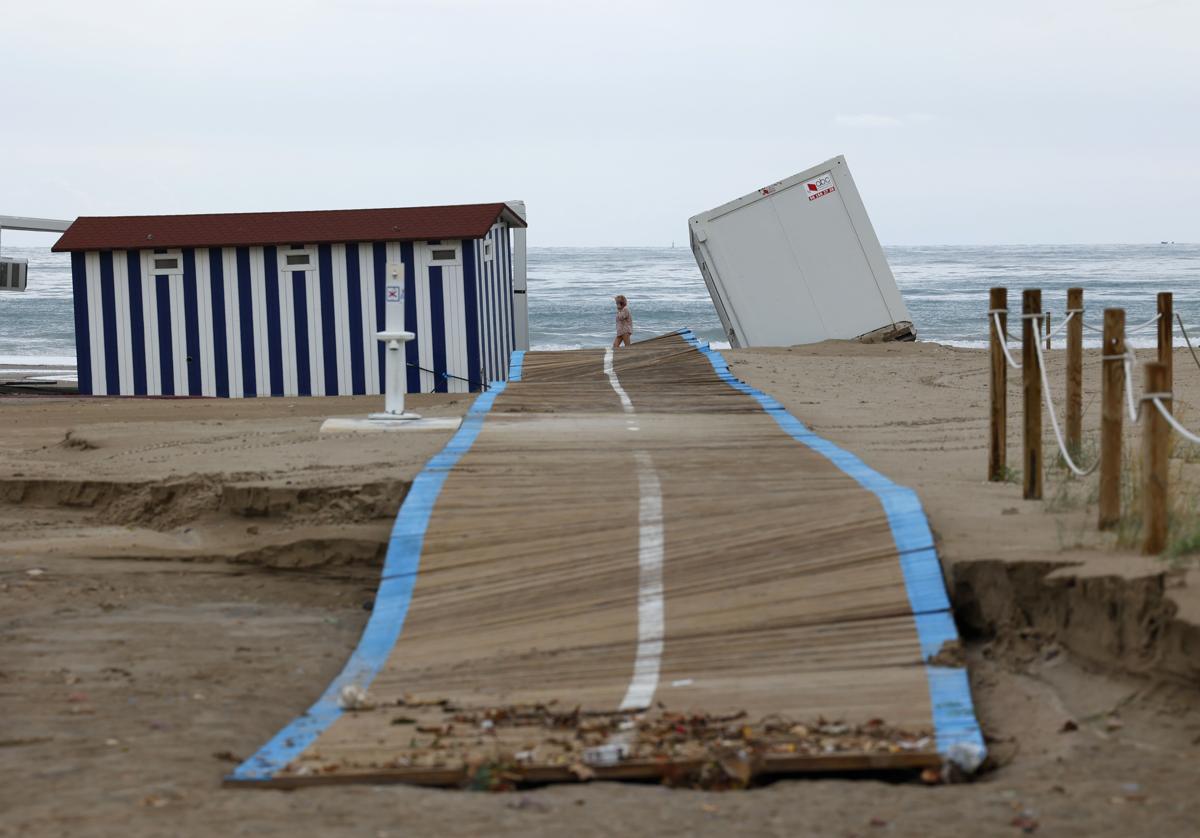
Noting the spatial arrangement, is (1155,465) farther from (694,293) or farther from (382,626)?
(694,293)

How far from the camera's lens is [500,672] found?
546 centimetres

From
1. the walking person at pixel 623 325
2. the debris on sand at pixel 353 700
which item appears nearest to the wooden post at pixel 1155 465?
the debris on sand at pixel 353 700

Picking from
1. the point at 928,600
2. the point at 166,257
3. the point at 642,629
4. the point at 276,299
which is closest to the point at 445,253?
the point at 276,299

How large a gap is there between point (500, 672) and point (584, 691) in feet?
1.45

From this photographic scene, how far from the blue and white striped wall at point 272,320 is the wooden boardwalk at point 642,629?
8.72 metres

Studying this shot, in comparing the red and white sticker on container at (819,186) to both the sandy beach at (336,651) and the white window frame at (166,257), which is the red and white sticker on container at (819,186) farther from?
the sandy beach at (336,651)

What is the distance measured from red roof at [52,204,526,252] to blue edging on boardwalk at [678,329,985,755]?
9941 millimetres

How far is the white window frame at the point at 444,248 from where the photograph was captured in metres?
17.1

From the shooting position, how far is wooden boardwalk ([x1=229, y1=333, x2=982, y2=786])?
459cm

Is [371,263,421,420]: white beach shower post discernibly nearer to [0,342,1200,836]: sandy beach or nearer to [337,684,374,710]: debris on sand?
[0,342,1200,836]: sandy beach

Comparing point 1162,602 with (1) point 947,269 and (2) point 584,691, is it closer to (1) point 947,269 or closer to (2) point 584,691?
(2) point 584,691

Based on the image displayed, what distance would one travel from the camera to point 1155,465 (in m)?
5.45

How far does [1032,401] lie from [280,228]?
11.9 m

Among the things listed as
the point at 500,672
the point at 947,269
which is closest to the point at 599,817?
the point at 500,672
